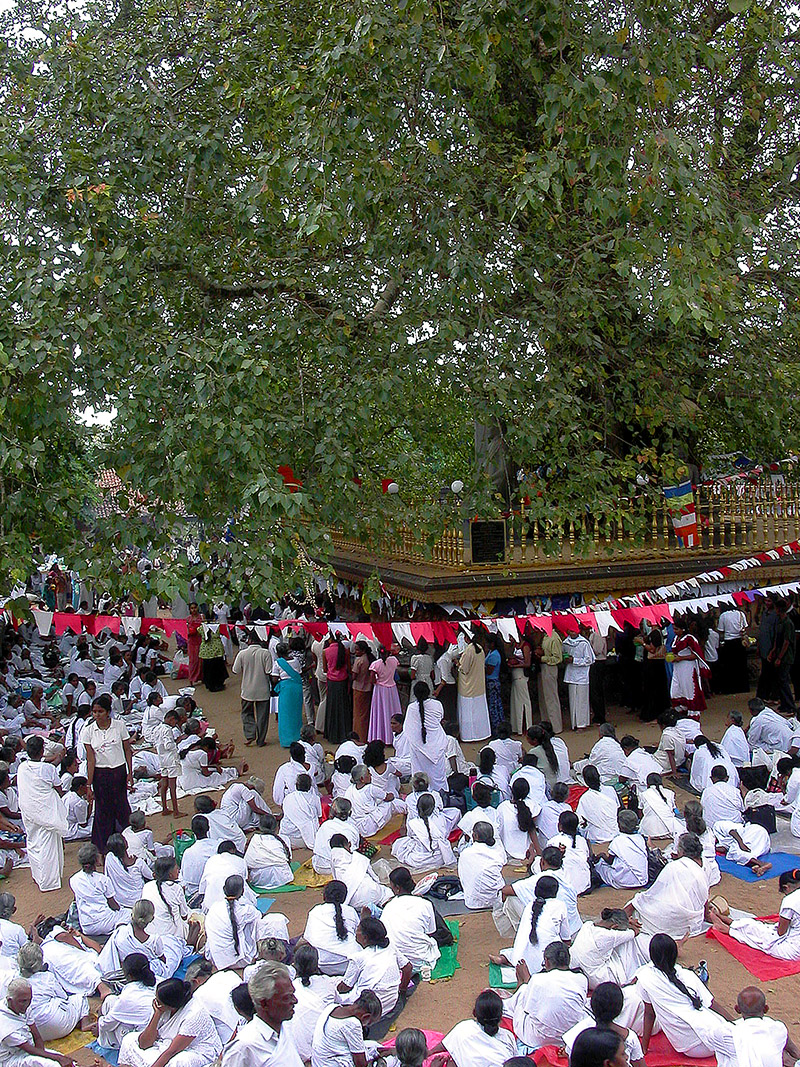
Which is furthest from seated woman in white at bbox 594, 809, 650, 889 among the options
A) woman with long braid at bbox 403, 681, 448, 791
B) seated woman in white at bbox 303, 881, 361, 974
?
woman with long braid at bbox 403, 681, 448, 791

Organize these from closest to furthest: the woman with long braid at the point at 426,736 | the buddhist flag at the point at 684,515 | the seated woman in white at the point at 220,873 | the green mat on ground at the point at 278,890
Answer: the seated woman in white at the point at 220,873
the green mat on ground at the point at 278,890
the woman with long braid at the point at 426,736
the buddhist flag at the point at 684,515

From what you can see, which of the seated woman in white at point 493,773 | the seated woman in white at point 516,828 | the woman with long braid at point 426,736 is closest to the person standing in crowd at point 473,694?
the woman with long braid at point 426,736

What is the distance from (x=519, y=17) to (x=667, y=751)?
7400 millimetres

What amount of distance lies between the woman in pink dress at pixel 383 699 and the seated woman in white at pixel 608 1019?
6.90 meters

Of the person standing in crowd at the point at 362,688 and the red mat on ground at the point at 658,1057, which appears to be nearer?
the red mat on ground at the point at 658,1057

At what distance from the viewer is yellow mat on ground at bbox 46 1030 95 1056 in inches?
247

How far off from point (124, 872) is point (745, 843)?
5.25 metres

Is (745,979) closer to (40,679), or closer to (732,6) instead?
(732,6)

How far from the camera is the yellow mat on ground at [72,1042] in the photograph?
6273mm

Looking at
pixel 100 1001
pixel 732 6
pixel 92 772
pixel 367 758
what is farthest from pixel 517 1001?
pixel 732 6

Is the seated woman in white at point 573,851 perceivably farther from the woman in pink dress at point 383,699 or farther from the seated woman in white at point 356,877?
the woman in pink dress at point 383,699

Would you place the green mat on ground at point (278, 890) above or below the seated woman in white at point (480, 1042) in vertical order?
below

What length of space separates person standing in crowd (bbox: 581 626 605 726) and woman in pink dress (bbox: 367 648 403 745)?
2.77m

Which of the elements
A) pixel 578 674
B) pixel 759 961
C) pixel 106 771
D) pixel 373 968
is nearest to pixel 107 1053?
pixel 373 968
